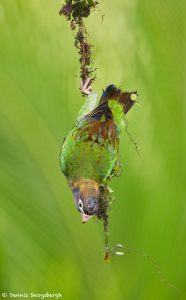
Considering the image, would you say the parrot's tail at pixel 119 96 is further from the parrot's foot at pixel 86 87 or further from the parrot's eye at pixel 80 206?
the parrot's eye at pixel 80 206

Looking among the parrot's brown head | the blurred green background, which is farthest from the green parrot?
the blurred green background

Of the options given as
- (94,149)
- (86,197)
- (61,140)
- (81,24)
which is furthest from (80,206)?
(81,24)

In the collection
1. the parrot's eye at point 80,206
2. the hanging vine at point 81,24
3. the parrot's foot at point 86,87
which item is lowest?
the parrot's eye at point 80,206

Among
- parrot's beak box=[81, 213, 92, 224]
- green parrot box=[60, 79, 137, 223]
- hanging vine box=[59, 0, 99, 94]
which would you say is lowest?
parrot's beak box=[81, 213, 92, 224]

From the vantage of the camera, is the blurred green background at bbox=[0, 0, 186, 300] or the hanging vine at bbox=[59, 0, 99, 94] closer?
the hanging vine at bbox=[59, 0, 99, 94]

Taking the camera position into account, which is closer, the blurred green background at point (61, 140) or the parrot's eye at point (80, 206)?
the parrot's eye at point (80, 206)

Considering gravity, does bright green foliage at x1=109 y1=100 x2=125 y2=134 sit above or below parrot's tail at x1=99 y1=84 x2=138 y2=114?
below

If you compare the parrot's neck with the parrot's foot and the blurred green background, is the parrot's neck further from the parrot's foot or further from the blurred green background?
the parrot's foot

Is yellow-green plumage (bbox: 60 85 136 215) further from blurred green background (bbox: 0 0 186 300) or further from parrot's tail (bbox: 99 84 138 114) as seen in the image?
blurred green background (bbox: 0 0 186 300)

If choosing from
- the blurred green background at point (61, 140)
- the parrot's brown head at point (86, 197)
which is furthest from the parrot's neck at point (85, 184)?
the blurred green background at point (61, 140)
